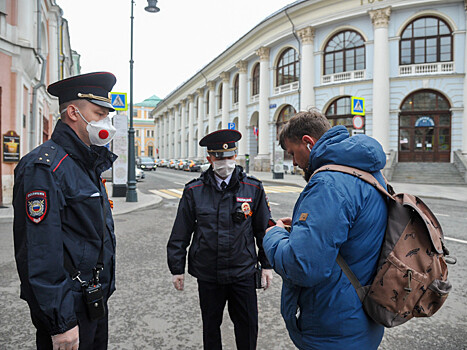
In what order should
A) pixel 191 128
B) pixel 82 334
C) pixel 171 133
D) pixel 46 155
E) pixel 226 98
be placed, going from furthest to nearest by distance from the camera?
pixel 171 133, pixel 191 128, pixel 226 98, pixel 82 334, pixel 46 155

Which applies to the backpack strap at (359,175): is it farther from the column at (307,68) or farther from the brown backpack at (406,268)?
the column at (307,68)

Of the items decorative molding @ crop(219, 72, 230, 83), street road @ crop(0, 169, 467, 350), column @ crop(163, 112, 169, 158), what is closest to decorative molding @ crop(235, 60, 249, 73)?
decorative molding @ crop(219, 72, 230, 83)

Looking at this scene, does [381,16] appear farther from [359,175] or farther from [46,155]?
[46,155]

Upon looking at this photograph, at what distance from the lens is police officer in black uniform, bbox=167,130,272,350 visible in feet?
9.00

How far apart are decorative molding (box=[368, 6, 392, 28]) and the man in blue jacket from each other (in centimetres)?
2854

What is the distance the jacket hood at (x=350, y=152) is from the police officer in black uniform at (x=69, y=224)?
1.26m

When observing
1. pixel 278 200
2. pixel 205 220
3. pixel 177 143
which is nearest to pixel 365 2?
pixel 278 200

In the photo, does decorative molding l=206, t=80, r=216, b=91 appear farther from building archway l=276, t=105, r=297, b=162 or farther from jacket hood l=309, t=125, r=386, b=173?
jacket hood l=309, t=125, r=386, b=173

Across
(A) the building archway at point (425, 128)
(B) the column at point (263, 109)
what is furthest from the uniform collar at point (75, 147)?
(B) the column at point (263, 109)

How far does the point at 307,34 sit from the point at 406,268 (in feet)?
103

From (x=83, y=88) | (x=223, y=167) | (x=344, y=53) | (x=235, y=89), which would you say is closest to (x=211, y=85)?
(x=235, y=89)

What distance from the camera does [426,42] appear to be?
2612cm

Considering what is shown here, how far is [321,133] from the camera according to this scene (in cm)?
192

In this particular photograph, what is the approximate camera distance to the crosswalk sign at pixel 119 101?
12.3 metres
